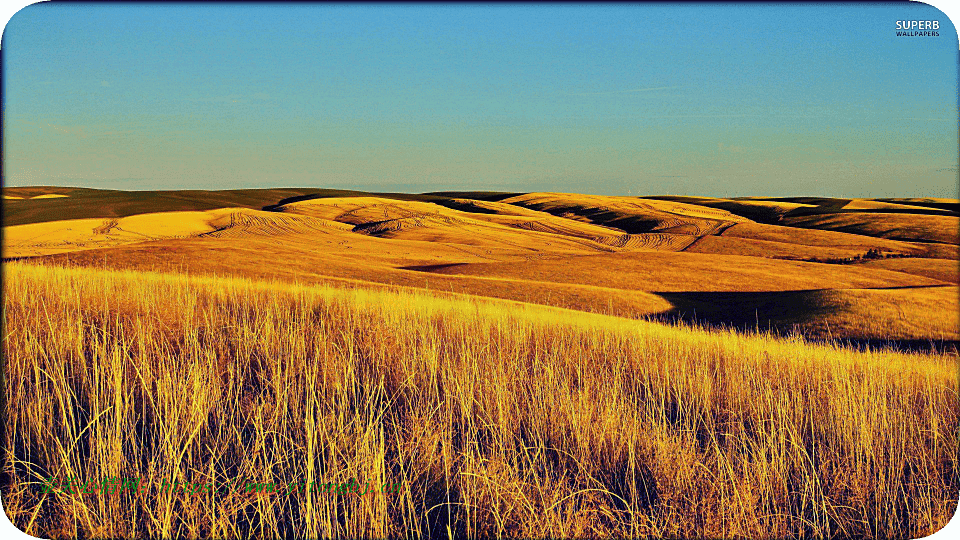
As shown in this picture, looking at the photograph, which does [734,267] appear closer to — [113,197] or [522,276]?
[522,276]

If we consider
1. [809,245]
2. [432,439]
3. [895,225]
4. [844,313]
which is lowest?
[844,313]

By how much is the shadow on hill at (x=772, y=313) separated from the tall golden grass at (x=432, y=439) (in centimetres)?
1261

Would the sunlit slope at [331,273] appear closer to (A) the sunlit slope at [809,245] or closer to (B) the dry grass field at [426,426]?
(B) the dry grass field at [426,426]

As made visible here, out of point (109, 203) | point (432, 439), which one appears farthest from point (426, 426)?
point (109, 203)

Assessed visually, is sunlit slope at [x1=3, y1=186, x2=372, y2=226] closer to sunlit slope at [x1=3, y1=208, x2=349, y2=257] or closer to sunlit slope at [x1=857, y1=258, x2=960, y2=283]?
sunlit slope at [x1=3, y1=208, x2=349, y2=257]

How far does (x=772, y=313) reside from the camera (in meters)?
20.8

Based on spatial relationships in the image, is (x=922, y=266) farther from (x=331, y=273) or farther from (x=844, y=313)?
(x=331, y=273)

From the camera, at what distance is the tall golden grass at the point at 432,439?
3.05m

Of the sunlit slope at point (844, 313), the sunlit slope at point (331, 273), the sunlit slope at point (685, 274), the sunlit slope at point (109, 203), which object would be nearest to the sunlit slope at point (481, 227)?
the sunlit slope at point (109, 203)

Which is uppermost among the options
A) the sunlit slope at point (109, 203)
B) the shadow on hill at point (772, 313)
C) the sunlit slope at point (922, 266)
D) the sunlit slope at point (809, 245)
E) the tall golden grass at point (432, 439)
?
the sunlit slope at point (109, 203)

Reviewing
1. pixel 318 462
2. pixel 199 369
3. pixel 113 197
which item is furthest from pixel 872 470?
pixel 113 197

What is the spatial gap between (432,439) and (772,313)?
19.8m

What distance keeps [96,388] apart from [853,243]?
165 feet

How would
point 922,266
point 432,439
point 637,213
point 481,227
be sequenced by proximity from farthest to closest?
point 637,213
point 481,227
point 922,266
point 432,439
